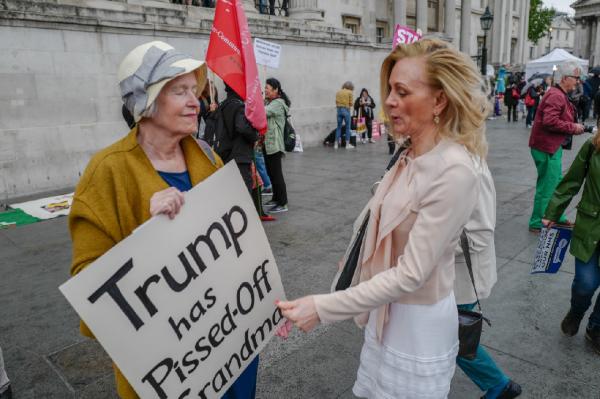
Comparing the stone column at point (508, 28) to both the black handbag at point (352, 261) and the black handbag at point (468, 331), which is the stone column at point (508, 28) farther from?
the black handbag at point (352, 261)

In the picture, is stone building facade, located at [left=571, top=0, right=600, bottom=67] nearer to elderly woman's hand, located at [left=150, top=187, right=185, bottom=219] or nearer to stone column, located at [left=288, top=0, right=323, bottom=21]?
stone column, located at [left=288, top=0, right=323, bottom=21]

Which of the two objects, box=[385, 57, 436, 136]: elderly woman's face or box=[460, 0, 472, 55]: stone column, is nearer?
box=[385, 57, 436, 136]: elderly woman's face

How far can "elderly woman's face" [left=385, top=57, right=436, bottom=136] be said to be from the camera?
1736 millimetres

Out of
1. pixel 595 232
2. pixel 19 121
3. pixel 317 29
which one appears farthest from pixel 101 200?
pixel 317 29

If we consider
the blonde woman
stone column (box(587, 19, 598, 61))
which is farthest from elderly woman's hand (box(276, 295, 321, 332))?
stone column (box(587, 19, 598, 61))

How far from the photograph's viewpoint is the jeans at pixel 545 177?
5734 millimetres

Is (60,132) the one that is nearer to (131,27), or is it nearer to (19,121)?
(19,121)

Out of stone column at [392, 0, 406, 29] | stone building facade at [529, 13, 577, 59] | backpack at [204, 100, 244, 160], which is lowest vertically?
backpack at [204, 100, 244, 160]

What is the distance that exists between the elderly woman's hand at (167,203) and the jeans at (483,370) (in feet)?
5.56

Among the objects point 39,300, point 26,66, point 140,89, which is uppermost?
point 26,66

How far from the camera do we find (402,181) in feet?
5.93

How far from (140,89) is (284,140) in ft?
17.9

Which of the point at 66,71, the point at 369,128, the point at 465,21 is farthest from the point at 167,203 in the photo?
the point at 465,21

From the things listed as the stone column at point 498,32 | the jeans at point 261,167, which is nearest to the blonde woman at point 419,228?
the jeans at point 261,167
